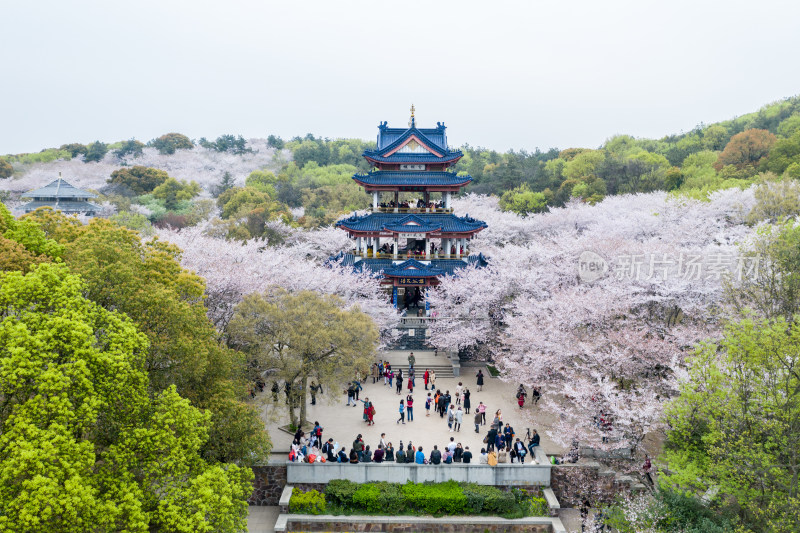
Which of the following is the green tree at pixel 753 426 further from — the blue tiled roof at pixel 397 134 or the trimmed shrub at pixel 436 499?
the blue tiled roof at pixel 397 134

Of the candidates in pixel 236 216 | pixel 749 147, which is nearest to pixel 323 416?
pixel 236 216

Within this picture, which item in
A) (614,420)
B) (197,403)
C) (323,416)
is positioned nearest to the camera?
(197,403)

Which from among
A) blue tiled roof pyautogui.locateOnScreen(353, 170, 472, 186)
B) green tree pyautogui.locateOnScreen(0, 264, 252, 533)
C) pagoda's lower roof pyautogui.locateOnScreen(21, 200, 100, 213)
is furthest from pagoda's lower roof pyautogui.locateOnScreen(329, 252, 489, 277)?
pagoda's lower roof pyautogui.locateOnScreen(21, 200, 100, 213)

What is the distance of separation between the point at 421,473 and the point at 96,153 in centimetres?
11655

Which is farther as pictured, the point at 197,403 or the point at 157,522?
the point at 197,403

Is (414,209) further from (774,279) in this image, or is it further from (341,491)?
(774,279)

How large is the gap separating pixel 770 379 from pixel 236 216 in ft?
171

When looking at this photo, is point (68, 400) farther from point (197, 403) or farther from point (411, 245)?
point (411, 245)

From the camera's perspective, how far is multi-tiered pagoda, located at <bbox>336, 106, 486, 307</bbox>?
127 ft

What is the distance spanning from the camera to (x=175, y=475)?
13.8 metres

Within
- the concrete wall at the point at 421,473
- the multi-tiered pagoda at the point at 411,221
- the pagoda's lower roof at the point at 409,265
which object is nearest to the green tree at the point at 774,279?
the concrete wall at the point at 421,473

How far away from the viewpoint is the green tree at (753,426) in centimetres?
1469

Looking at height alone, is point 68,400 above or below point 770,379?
above

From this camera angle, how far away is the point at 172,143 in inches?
5005
